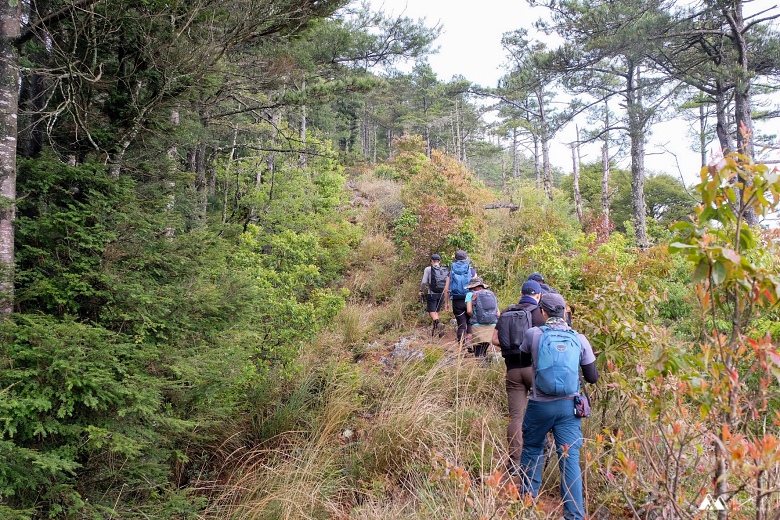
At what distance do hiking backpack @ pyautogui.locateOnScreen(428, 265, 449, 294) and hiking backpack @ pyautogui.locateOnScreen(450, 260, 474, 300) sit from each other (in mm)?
671

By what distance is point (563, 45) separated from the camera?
12.9 metres

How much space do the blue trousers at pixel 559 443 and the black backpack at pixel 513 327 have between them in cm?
76

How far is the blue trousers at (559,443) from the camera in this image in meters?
3.30

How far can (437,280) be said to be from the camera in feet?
25.8

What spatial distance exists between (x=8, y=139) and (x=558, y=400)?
4.45m

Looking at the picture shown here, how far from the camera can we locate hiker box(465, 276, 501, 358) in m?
6.05

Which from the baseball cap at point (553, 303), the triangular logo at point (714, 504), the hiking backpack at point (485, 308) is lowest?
the hiking backpack at point (485, 308)

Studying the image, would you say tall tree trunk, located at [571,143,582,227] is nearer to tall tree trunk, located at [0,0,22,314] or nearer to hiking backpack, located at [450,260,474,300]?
hiking backpack, located at [450,260,474,300]

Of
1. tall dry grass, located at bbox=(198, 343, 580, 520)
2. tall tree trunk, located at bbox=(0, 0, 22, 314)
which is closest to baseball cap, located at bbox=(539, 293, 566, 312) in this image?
tall dry grass, located at bbox=(198, 343, 580, 520)

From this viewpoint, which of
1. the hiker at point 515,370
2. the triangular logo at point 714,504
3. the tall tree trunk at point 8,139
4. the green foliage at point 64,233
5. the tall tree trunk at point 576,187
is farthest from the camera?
the tall tree trunk at point 576,187

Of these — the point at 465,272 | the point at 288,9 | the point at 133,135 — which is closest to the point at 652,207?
the point at 465,272

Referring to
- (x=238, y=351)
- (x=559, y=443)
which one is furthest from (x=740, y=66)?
(x=238, y=351)

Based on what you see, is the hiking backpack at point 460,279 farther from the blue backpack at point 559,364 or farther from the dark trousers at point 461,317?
the blue backpack at point 559,364

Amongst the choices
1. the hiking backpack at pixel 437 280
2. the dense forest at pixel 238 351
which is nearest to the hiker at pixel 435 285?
the hiking backpack at pixel 437 280
